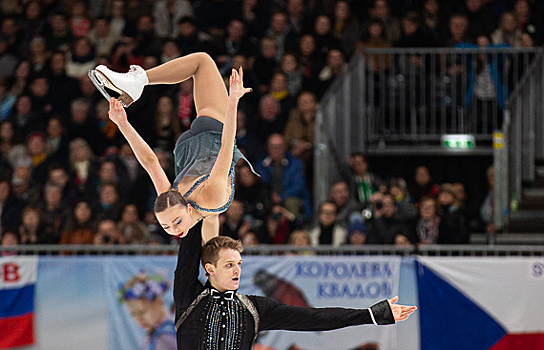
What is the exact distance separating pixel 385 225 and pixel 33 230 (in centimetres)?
347

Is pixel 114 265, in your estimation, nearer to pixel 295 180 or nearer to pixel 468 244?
pixel 295 180

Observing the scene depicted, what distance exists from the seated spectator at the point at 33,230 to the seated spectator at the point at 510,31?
5.42 metres

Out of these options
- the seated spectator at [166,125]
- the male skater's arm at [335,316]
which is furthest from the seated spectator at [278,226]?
the male skater's arm at [335,316]

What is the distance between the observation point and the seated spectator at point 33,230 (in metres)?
8.07

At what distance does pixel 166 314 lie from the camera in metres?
7.06

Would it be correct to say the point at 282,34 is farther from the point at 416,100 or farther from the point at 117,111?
the point at 117,111

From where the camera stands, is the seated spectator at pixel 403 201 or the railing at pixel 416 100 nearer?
the seated spectator at pixel 403 201

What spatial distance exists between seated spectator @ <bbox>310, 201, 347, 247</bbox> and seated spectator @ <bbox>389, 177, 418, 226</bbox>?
589 mm

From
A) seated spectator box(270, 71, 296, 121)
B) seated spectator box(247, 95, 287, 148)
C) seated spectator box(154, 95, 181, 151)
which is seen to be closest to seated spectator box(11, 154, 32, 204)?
seated spectator box(154, 95, 181, 151)

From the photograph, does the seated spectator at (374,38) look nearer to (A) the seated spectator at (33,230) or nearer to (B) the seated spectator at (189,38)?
(B) the seated spectator at (189,38)

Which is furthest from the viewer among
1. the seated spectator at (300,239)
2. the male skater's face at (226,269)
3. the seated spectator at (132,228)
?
the seated spectator at (132,228)

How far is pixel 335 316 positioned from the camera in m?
4.34

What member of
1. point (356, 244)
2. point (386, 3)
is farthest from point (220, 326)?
point (386, 3)

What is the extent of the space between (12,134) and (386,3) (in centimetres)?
476
